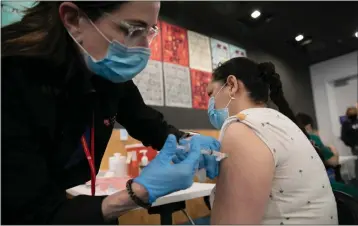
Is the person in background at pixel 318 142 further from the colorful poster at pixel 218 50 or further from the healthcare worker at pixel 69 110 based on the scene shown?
the healthcare worker at pixel 69 110

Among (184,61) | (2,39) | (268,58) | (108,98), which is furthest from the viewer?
(184,61)

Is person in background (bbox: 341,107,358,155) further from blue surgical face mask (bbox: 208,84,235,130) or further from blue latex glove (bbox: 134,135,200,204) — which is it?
blue latex glove (bbox: 134,135,200,204)

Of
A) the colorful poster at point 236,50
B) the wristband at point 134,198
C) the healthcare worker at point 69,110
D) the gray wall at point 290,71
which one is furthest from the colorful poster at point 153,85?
the wristband at point 134,198

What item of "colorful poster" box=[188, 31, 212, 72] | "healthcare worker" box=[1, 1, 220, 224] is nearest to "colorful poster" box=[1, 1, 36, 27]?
"healthcare worker" box=[1, 1, 220, 224]

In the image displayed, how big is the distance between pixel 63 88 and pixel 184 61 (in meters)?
1.26

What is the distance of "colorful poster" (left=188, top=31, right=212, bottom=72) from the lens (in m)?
1.51

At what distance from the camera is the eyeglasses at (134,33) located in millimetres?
676

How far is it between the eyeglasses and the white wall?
0.85 metres

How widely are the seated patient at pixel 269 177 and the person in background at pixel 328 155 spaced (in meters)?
0.13

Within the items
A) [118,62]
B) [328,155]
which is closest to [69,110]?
[118,62]

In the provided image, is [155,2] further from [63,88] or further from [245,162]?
[245,162]

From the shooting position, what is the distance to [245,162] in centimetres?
73

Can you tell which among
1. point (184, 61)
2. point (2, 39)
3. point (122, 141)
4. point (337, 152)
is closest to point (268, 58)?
point (337, 152)

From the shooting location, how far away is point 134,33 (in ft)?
2.29
